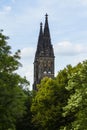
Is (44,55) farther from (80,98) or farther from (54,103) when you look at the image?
(80,98)

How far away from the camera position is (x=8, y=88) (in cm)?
4900

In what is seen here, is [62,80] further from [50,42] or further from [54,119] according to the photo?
[50,42]

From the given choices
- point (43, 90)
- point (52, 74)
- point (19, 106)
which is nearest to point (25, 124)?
point (43, 90)

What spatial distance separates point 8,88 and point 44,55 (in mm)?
111401

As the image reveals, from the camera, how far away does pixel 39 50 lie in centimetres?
16000

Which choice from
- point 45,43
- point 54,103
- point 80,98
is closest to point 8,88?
point 80,98

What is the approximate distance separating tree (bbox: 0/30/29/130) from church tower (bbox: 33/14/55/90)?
10377cm

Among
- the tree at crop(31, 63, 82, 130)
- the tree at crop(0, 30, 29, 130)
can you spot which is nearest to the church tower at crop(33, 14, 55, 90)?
the tree at crop(31, 63, 82, 130)

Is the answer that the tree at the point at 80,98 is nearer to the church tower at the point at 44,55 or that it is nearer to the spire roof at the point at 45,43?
the church tower at the point at 44,55

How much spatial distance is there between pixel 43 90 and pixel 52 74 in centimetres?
7817

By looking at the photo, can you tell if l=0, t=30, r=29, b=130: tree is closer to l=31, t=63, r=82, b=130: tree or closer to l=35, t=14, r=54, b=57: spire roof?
Answer: l=31, t=63, r=82, b=130: tree

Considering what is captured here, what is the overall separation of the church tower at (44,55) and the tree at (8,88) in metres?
104

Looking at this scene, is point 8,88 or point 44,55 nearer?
point 8,88

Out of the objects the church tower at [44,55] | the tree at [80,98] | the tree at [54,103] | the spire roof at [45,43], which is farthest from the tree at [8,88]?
the spire roof at [45,43]
